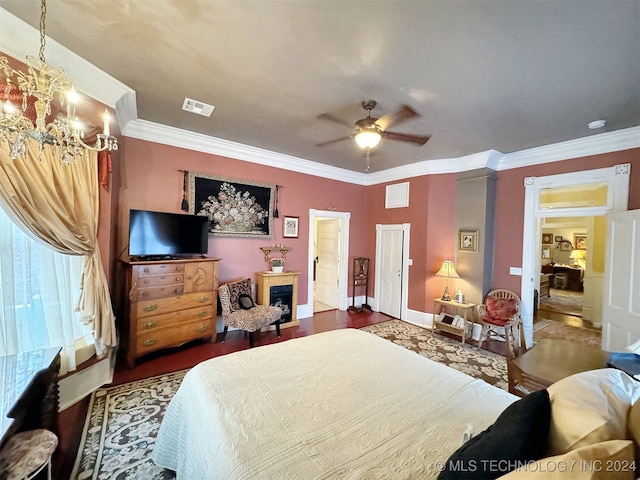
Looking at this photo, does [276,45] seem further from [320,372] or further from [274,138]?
[320,372]

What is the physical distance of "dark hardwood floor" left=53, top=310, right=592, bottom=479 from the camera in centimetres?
185

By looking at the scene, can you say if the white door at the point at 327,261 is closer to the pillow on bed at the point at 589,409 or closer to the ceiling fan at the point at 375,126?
the ceiling fan at the point at 375,126

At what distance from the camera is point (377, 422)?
1.22 metres

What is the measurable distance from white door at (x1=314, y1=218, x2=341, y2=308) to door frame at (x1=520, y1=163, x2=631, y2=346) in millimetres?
3284

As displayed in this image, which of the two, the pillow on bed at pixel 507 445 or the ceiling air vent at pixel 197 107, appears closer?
the pillow on bed at pixel 507 445

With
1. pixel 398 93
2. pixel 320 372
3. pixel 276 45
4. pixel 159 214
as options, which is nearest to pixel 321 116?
pixel 398 93

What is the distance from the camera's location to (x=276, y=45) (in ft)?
6.40

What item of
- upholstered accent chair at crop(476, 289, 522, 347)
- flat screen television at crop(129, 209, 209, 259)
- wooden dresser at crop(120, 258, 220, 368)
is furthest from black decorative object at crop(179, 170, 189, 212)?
upholstered accent chair at crop(476, 289, 522, 347)

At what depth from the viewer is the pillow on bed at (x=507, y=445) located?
791mm

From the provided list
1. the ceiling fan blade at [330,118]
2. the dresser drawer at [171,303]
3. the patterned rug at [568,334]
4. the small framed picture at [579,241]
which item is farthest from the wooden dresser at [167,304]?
the small framed picture at [579,241]

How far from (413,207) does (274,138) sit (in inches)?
113

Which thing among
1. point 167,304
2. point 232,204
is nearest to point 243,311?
point 167,304

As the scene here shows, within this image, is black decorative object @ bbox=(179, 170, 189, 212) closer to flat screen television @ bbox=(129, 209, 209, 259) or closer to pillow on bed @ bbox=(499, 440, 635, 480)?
flat screen television @ bbox=(129, 209, 209, 259)

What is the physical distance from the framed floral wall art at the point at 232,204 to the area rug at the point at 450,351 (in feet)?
8.73
